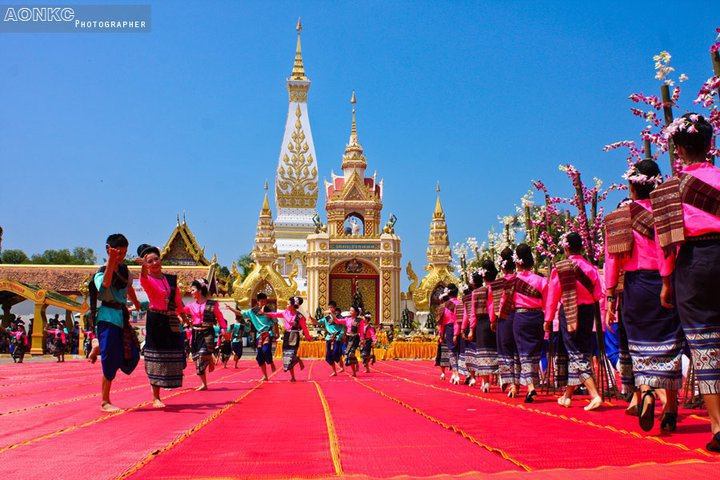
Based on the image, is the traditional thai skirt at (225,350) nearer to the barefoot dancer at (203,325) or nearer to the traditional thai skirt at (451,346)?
the barefoot dancer at (203,325)

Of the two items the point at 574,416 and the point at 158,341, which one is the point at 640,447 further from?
the point at 158,341

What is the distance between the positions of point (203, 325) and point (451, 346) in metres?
4.67

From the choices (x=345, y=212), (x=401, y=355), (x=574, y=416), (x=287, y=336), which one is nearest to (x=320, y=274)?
(x=345, y=212)

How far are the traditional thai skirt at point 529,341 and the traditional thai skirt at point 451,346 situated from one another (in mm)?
4450

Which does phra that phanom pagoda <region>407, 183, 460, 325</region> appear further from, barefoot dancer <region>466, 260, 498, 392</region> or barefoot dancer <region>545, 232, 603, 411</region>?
barefoot dancer <region>545, 232, 603, 411</region>

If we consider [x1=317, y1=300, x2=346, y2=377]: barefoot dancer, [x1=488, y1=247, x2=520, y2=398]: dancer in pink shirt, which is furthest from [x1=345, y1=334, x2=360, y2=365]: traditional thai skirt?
[x1=488, y1=247, x2=520, y2=398]: dancer in pink shirt

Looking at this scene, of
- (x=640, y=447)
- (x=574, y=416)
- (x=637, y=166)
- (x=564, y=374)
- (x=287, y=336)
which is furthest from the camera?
(x=287, y=336)

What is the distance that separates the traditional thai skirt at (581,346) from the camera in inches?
290

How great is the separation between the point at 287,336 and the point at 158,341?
590 centimetres

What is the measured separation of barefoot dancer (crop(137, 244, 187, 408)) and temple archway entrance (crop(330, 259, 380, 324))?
2861 centimetres

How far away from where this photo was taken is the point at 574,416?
6594 millimetres

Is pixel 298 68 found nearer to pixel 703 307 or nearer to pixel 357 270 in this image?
pixel 357 270

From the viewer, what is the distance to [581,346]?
7.54 meters

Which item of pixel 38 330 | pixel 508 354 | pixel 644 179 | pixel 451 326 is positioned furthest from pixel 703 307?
pixel 38 330
